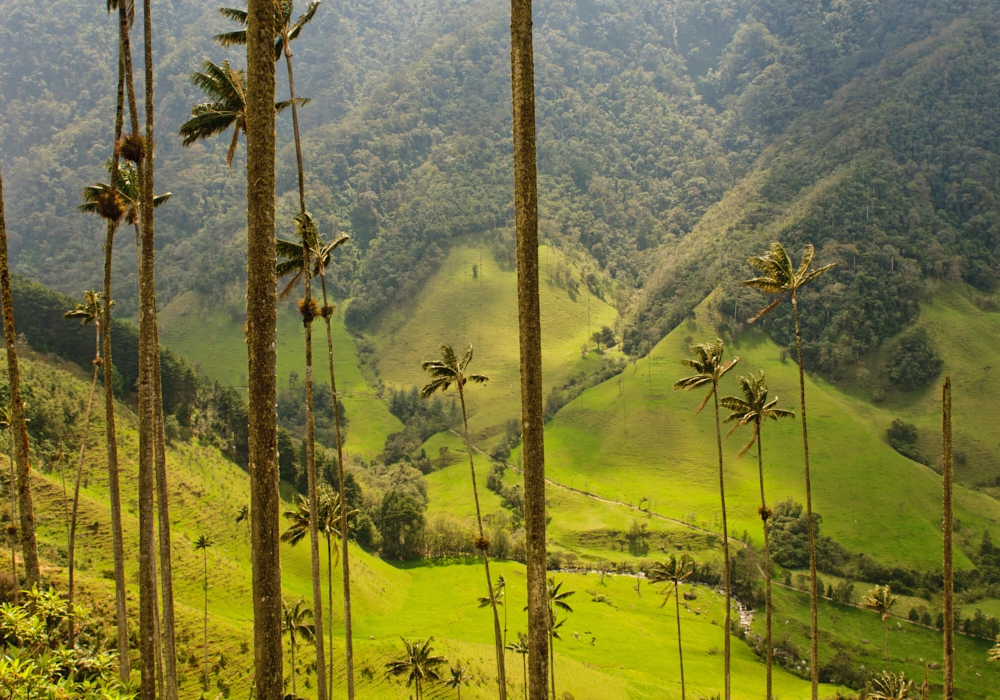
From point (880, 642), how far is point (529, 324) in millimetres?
113227

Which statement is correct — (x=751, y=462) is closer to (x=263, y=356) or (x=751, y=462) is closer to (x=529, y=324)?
(x=529, y=324)

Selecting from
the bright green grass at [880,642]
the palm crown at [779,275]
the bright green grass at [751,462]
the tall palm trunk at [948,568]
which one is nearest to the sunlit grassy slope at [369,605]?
the bright green grass at [880,642]

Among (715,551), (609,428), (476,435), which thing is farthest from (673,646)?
(476,435)

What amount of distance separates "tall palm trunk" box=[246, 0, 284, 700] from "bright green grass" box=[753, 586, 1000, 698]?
339 ft

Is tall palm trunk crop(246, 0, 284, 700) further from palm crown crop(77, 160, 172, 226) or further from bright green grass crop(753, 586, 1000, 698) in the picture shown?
bright green grass crop(753, 586, 1000, 698)

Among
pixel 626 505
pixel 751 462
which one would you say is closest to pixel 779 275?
pixel 626 505

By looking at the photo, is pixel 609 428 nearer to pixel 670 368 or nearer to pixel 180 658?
pixel 670 368

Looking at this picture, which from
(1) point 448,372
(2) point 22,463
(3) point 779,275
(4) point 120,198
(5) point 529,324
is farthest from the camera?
(1) point 448,372

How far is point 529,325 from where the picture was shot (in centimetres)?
1225

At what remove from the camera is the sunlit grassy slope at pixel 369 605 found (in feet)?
174

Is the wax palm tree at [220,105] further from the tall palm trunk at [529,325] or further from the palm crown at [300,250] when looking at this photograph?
the tall palm trunk at [529,325]

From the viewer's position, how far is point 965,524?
127m

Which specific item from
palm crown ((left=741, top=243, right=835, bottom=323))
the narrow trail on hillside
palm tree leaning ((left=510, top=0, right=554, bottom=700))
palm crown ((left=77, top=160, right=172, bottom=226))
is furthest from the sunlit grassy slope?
palm tree leaning ((left=510, top=0, right=554, bottom=700))

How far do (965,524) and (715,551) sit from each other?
46138 millimetres
